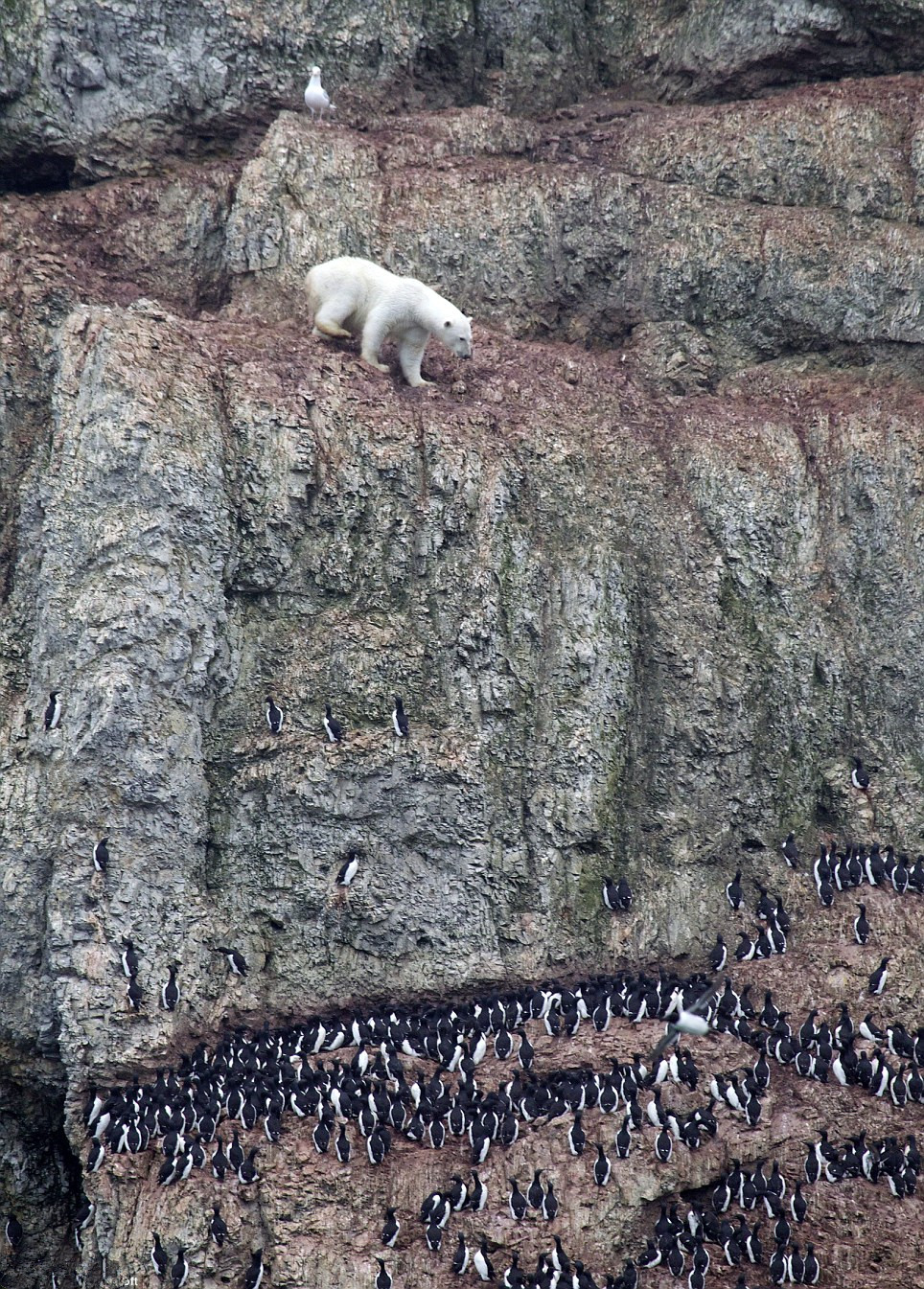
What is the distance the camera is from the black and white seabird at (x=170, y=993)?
55.8 ft

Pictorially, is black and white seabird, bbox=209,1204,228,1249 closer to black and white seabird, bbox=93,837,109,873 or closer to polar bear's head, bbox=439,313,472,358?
black and white seabird, bbox=93,837,109,873

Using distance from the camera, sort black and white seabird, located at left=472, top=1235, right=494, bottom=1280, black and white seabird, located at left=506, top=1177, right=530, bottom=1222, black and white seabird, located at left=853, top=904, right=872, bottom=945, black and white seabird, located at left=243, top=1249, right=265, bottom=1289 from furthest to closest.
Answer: black and white seabird, located at left=853, top=904, right=872, bottom=945, black and white seabird, located at left=506, top=1177, right=530, bottom=1222, black and white seabird, located at left=243, top=1249, right=265, bottom=1289, black and white seabird, located at left=472, top=1235, right=494, bottom=1280

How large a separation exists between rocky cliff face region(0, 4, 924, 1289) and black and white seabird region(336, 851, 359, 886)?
189mm

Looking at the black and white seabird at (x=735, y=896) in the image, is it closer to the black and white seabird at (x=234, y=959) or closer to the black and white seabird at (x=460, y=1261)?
the black and white seabird at (x=460, y=1261)

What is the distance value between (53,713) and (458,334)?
28.8 ft

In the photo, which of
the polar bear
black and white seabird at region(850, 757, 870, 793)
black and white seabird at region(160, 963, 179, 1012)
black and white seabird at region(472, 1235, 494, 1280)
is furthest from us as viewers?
the polar bear

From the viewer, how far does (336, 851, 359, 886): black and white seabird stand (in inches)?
715

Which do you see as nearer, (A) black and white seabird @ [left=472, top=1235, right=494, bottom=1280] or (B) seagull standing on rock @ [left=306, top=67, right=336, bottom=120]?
(A) black and white seabird @ [left=472, top=1235, right=494, bottom=1280]

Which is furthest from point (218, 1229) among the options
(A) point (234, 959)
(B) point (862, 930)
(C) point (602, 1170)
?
(B) point (862, 930)

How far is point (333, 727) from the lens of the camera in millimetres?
18562

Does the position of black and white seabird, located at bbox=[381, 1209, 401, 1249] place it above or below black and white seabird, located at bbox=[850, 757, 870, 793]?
below

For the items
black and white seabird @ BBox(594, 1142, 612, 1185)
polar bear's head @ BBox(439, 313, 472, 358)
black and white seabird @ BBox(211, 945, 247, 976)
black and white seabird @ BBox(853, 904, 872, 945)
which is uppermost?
polar bear's head @ BBox(439, 313, 472, 358)

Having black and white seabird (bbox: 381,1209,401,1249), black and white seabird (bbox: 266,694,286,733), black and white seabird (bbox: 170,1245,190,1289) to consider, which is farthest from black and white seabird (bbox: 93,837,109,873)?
black and white seabird (bbox: 381,1209,401,1249)

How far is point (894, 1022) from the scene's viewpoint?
57.3ft
